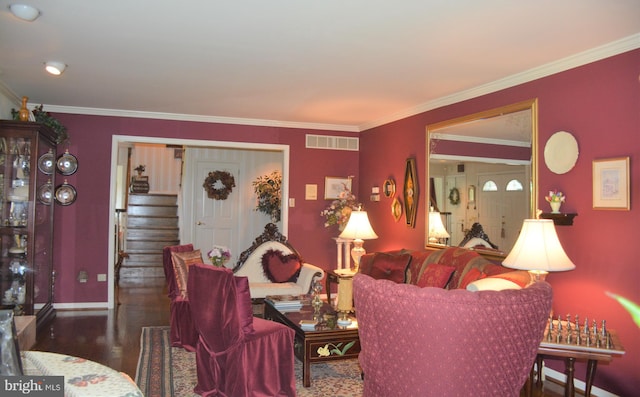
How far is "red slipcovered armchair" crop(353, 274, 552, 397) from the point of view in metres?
1.94

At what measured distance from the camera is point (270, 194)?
339 inches

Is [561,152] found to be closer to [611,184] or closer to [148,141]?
[611,184]

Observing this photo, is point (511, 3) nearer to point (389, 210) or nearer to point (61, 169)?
point (389, 210)

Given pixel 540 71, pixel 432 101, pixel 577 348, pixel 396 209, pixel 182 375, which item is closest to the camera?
pixel 577 348

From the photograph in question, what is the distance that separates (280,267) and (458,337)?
3.81 meters

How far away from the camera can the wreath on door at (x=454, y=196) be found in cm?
496

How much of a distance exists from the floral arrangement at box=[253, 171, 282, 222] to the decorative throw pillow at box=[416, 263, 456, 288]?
4441mm

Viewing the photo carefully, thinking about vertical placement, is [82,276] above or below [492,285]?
below

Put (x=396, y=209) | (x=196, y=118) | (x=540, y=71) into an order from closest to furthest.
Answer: (x=540, y=71) → (x=396, y=209) → (x=196, y=118)

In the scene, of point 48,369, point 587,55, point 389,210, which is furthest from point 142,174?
point 48,369

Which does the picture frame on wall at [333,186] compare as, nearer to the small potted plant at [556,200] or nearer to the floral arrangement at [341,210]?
the floral arrangement at [341,210]

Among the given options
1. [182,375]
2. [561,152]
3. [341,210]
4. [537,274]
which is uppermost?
[561,152]

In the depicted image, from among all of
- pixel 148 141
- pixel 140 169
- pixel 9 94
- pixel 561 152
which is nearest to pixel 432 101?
pixel 561 152

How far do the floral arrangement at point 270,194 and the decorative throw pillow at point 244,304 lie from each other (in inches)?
211
